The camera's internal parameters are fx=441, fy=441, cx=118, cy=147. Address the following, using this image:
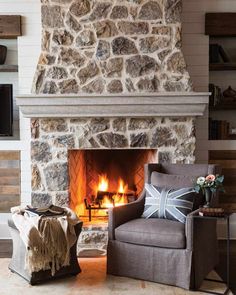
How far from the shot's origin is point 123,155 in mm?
5387

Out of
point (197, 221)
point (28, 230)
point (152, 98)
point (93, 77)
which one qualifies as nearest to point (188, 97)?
point (152, 98)

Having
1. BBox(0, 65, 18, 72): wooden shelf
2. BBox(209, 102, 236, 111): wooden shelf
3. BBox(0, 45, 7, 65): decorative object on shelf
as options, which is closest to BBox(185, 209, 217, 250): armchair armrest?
BBox(209, 102, 236, 111): wooden shelf

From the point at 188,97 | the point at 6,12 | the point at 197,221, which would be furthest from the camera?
the point at 6,12

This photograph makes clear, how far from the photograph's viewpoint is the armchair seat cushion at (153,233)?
353 cm

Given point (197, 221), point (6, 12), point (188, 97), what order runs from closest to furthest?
point (197, 221) < point (188, 97) < point (6, 12)

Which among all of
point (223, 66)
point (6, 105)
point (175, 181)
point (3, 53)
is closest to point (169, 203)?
point (175, 181)

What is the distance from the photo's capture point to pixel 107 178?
5.44 metres

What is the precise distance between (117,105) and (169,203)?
1.29 m

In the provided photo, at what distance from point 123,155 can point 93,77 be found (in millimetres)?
1116

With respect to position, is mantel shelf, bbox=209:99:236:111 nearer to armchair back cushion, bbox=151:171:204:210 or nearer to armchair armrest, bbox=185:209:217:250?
armchair back cushion, bbox=151:171:204:210

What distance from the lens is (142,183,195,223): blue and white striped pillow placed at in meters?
3.80

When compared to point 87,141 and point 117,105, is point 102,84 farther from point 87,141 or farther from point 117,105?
point 87,141

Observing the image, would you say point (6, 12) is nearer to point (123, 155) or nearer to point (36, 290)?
point (123, 155)

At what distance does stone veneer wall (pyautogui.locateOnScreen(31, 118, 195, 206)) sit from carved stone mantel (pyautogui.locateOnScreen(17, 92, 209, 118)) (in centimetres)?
14
